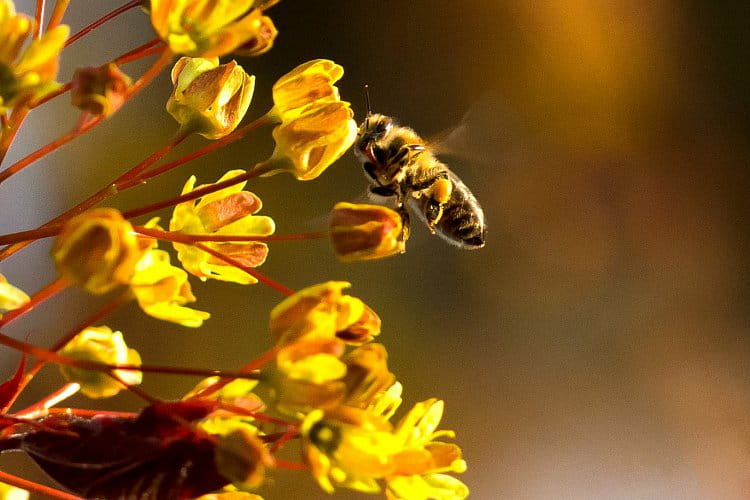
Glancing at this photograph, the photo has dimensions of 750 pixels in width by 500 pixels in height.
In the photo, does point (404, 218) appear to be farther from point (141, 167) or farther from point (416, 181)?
point (141, 167)

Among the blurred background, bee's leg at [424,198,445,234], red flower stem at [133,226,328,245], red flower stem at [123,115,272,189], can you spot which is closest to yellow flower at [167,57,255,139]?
red flower stem at [123,115,272,189]

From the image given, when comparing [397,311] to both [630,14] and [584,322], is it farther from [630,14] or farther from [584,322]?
[630,14]

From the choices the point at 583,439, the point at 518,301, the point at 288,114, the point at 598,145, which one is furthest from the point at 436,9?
the point at 288,114

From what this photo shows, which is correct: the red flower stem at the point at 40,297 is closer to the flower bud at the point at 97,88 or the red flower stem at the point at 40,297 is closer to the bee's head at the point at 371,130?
the flower bud at the point at 97,88

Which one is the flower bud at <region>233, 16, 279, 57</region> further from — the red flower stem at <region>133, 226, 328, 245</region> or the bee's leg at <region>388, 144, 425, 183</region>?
the bee's leg at <region>388, 144, 425, 183</region>

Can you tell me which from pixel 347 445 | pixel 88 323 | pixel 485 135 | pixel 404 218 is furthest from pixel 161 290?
pixel 485 135

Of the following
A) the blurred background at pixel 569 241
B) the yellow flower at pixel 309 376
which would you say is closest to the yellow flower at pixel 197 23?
the yellow flower at pixel 309 376
